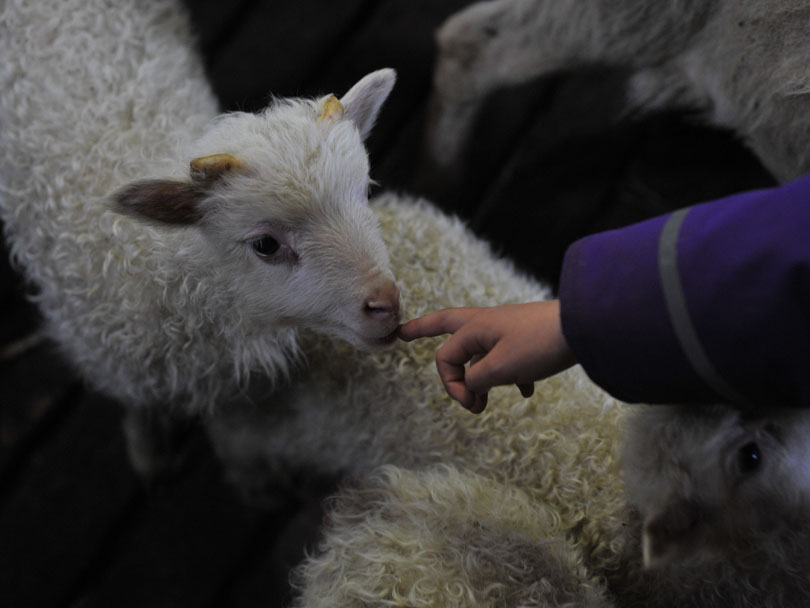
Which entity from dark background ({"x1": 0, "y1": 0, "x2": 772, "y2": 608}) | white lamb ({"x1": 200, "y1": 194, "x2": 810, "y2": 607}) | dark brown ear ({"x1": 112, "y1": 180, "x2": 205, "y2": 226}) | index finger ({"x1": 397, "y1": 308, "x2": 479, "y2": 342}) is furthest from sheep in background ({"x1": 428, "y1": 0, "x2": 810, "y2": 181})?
dark brown ear ({"x1": 112, "y1": 180, "x2": 205, "y2": 226})

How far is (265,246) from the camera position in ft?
3.69

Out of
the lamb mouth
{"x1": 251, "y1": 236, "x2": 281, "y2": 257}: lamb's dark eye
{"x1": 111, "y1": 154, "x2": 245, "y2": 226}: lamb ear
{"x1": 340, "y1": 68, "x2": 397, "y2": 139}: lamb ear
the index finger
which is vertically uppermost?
{"x1": 111, "y1": 154, "x2": 245, "y2": 226}: lamb ear

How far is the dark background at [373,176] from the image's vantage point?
6.46ft

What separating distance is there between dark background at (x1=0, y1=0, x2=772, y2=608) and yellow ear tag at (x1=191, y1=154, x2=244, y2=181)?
98cm

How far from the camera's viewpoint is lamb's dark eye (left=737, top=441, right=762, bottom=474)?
0.94m

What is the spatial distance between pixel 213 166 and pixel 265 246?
0.15 m

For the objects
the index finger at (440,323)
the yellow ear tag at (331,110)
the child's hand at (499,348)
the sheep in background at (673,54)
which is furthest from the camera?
the sheep in background at (673,54)

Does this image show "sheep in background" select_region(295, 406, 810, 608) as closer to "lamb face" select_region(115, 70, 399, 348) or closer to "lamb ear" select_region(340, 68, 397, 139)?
"lamb face" select_region(115, 70, 399, 348)

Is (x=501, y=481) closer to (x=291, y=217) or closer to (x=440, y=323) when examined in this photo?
(x=440, y=323)

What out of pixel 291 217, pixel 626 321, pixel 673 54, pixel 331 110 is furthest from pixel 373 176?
pixel 626 321

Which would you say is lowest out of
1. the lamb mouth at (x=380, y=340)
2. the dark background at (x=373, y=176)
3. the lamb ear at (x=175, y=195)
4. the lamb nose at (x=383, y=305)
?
the dark background at (x=373, y=176)

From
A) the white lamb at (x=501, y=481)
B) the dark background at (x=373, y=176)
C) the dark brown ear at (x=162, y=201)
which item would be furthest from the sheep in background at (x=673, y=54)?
the dark brown ear at (x=162, y=201)

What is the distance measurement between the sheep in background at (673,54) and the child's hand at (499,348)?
33.6 inches

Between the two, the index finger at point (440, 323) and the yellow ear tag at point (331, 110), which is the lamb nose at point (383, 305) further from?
the yellow ear tag at point (331, 110)
